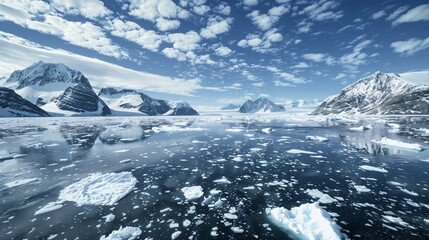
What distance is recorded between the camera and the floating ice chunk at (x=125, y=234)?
7051 mm

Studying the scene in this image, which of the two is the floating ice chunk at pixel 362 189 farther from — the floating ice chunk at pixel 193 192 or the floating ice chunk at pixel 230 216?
the floating ice chunk at pixel 193 192

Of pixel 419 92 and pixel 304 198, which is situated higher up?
pixel 419 92

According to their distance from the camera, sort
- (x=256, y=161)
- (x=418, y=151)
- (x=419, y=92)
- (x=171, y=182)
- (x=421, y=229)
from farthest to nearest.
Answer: (x=419, y=92)
(x=418, y=151)
(x=256, y=161)
(x=171, y=182)
(x=421, y=229)

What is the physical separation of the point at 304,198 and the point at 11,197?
46.6 feet

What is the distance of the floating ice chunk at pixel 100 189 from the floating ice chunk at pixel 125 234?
2.74m

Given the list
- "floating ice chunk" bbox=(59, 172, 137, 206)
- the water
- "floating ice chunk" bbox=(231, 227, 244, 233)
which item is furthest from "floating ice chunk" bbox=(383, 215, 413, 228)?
"floating ice chunk" bbox=(59, 172, 137, 206)

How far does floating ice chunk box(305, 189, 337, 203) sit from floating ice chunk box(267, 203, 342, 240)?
1672 millimetres

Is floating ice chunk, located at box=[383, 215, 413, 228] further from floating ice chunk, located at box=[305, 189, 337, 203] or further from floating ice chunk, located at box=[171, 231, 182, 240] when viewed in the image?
floating ice chunk, located at box=[171, 231, 182, 240]

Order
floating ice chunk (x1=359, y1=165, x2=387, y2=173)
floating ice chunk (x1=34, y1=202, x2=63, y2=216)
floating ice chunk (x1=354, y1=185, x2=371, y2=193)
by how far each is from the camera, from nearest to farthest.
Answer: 1. floating ice chunk (x1=34, y1=202, x2=63, y2=216)
2. floating ice chunk (x1=354, y1=185, x2=371, y2=193)
3. floating ice chunk (x1=359, y1=165, x2=387, y2=173)

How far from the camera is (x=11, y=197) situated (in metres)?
10.4

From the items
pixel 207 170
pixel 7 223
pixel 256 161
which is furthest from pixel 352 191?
pixel 7 223

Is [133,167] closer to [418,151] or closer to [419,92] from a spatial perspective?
[418,151]

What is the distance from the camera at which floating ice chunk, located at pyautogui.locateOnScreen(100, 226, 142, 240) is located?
7.05 metres

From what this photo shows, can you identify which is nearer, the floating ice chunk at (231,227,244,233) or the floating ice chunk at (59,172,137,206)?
the floating ice chunk at (231,227,244,233)
